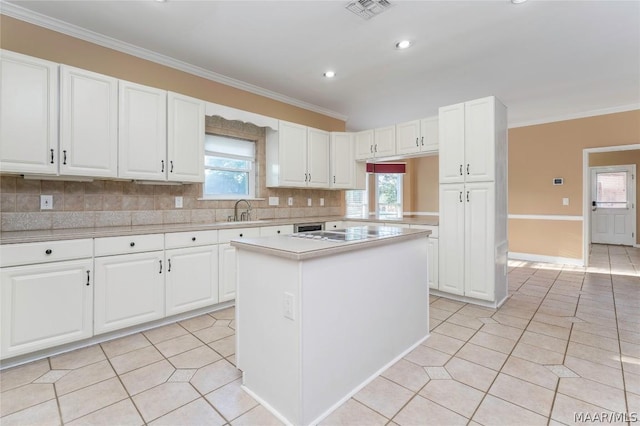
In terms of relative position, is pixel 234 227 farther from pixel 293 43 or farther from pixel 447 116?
pixel 447 116

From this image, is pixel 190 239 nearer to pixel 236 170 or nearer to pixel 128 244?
pixel 128 244

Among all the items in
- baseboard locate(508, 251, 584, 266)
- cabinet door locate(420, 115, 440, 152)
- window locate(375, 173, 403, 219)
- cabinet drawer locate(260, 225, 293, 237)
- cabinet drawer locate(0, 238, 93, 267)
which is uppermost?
cabinet door locate(420, 115, 440, 152)

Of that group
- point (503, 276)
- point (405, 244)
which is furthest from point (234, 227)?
point (503, 276)

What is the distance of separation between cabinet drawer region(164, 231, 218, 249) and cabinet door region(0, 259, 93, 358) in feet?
2.04

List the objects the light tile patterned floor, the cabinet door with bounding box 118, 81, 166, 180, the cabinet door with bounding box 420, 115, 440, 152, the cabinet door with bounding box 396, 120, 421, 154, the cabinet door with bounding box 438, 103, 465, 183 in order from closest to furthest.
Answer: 1. the light tile patterned floor
2. the cabinet door with bounding box 118, 81, 166, 180
3. the cabinet door with bounding box 438, 103, 465, 183
4. the cabinet door with bounding box 420, 115, 440, 152
5. the cabinet door with bounding box 396, 120, 421, 154

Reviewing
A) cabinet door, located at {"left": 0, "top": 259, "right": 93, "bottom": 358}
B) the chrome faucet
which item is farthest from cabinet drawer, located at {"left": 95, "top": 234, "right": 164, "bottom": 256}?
the chrome faucet

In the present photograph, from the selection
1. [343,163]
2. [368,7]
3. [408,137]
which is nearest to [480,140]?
[408,137]

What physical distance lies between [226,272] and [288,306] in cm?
188

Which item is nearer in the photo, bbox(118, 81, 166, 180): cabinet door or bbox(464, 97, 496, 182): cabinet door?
bbox(118, 81, 166, 180): cabinet door

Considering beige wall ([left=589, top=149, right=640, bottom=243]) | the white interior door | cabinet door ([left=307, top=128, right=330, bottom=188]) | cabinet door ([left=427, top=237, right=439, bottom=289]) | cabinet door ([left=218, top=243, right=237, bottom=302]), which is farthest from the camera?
the white interior door

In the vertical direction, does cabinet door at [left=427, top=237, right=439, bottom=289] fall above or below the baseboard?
above

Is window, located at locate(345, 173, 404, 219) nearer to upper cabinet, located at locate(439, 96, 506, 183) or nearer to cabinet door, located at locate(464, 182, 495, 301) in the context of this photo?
upper cabinet, located at locate(439, 96, 506, 183)

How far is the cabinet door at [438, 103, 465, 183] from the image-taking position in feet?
11.5

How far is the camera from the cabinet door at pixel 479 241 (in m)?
3.29
